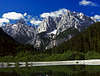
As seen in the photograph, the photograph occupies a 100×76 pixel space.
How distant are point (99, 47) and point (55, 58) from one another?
29702mm

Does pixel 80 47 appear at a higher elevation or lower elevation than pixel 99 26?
lower

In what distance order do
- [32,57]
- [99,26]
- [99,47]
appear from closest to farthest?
[32,57] → [99,47] → [99,26]

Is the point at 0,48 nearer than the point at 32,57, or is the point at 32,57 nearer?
the point at 32,57

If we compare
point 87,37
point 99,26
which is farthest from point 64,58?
point 99,26

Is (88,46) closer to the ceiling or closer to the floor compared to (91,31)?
closer to the floor

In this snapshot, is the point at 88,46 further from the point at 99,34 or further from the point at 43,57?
the point at 43,57

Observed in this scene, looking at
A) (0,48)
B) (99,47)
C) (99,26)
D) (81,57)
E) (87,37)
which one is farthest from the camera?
(0,48)

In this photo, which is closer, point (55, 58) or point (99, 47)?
point (55, 58)

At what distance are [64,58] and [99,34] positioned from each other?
48.0 meters

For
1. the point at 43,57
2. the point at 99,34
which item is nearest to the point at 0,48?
the point at 99,34

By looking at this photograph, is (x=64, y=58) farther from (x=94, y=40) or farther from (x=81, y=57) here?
(x=94, y=40)

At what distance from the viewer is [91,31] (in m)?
121

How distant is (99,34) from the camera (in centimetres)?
10769

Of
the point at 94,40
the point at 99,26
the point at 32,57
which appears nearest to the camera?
the point at 32,57
